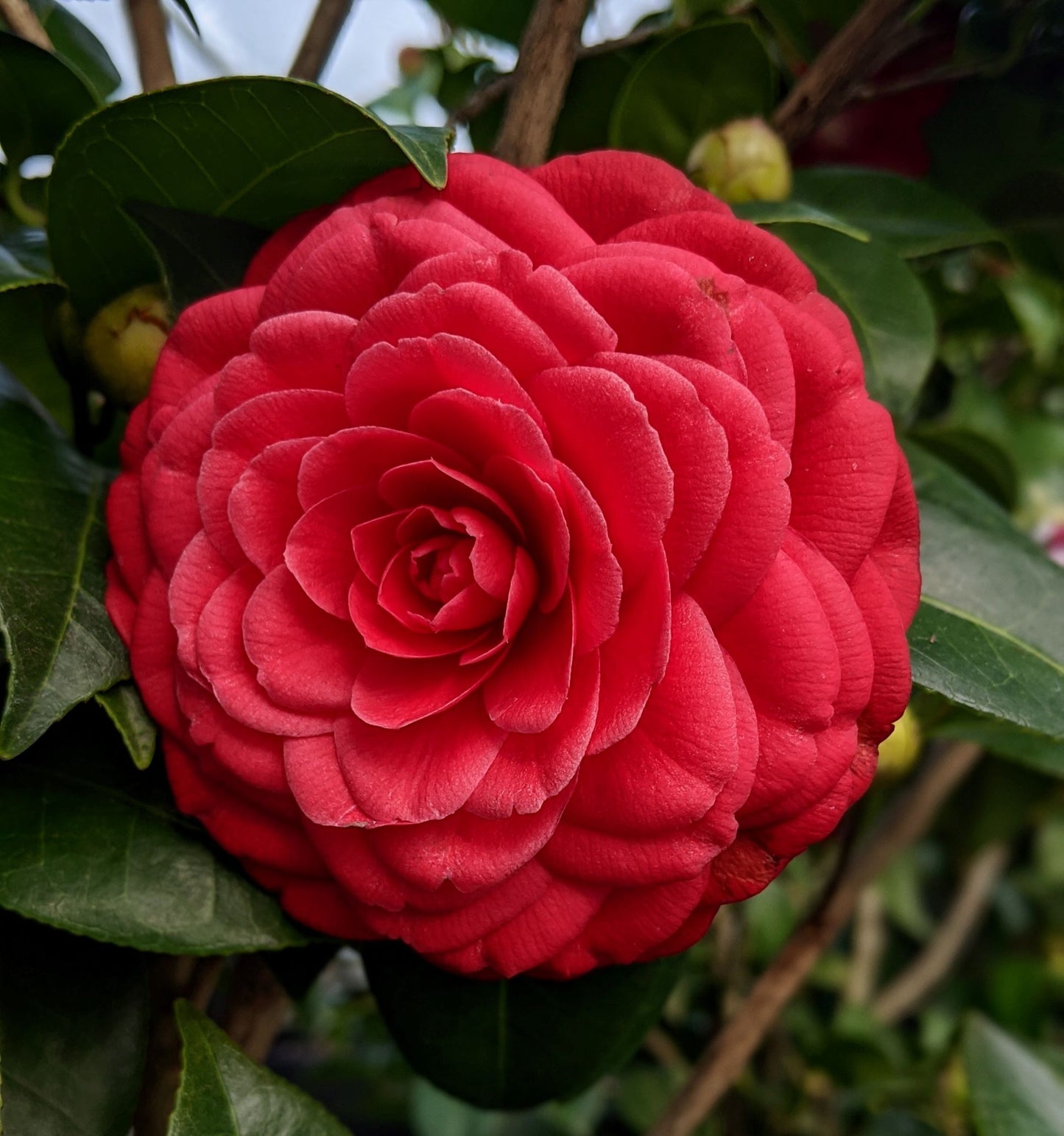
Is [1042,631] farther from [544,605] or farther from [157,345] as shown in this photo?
[157,345]

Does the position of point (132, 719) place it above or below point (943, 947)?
above

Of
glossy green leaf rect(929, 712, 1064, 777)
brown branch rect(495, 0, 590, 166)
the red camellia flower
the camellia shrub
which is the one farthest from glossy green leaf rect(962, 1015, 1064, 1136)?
brown branch rect(495, 0, 590, 166)

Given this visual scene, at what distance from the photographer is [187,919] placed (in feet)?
1.73

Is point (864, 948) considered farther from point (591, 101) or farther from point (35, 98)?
point (35, 98)

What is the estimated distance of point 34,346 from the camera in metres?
0.82

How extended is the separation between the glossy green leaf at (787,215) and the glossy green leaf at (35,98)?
43cm

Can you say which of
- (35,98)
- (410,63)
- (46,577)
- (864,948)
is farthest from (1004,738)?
(410,63)

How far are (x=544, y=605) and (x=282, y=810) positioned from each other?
6.1 inches

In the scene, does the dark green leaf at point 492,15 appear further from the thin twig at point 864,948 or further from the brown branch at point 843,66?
the thin twig at point 864,948

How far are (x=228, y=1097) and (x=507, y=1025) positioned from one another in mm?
208

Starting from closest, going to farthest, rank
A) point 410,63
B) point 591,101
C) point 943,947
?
point 591,101, point 410,63, point 943,947

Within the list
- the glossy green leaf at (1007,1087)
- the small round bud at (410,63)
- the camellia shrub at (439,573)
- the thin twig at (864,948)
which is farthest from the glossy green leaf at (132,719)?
the thin twig at (864,948)

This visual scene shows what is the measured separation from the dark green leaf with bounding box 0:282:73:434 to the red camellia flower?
0.87ft

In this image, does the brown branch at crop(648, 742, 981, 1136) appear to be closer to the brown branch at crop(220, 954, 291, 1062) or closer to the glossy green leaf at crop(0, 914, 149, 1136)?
the brown branch at crop(220, 954, 291, 1062)
